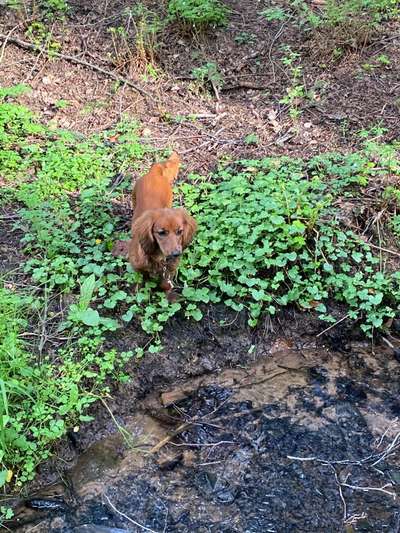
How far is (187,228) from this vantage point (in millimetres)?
4051

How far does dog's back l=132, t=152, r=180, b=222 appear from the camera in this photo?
441 centimetres

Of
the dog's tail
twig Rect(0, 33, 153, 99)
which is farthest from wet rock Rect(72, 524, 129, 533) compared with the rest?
twig Rect(0, 33, 153, 99)

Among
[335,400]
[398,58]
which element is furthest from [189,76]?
[335,400]

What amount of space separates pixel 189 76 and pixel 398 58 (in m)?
2.50

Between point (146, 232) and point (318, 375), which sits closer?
point (146, 232)

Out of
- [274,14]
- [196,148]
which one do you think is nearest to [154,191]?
[196,148]

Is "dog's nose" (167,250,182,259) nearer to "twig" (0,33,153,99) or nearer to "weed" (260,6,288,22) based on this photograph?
"twig" (0,33,153,99)

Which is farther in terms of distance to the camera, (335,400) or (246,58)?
(246,58)

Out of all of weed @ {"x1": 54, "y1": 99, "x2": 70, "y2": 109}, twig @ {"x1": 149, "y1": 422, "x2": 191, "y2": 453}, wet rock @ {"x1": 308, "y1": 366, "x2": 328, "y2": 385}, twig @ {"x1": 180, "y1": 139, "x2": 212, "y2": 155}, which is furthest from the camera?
weed @ {"x1": 54, "y1": 99, "x2": 70, "y2": 109}

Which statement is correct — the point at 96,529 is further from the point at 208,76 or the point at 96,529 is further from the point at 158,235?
the point at 208,76

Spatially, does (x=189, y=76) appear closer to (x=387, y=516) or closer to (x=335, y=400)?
(x=335, y=400)

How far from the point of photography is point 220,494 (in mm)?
3322

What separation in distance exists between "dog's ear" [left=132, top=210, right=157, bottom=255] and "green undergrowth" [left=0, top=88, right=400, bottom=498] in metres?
0.37

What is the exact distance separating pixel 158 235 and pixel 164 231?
53 mm
